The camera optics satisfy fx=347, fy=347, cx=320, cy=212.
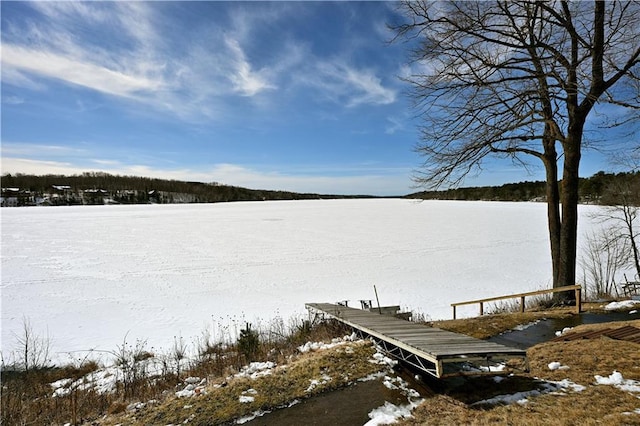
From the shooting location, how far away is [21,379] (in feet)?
24.4

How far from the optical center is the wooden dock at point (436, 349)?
4.49 m

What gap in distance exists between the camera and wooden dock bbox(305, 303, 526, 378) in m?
4.49

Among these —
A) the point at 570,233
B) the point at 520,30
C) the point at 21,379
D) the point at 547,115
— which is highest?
the point at 520,30

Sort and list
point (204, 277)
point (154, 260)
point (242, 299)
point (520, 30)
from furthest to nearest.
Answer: point (154, 260) < point (204, 277) < point (242, 299) < point (520, 30)

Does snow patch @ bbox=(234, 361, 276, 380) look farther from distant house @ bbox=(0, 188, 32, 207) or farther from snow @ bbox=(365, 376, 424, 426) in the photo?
distant house @ bbox=(0, 188, 32, 207)

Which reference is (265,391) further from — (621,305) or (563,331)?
(621,305)

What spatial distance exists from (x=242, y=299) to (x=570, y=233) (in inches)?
434

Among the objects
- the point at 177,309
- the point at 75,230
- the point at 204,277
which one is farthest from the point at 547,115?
the point at 75,230

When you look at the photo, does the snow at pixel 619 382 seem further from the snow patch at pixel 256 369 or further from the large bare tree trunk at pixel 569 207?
the large bare tree trunk at pixel 569 207

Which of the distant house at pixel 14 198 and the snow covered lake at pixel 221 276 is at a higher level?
the distant house at pixel 14 198

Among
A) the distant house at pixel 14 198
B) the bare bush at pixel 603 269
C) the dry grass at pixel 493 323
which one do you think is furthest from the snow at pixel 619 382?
the distant house at pixel 14 198

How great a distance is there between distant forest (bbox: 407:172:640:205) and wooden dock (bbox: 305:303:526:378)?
390 centimetres

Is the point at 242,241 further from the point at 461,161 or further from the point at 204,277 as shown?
the point at 461,161

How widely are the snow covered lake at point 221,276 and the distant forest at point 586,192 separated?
13.6ft
